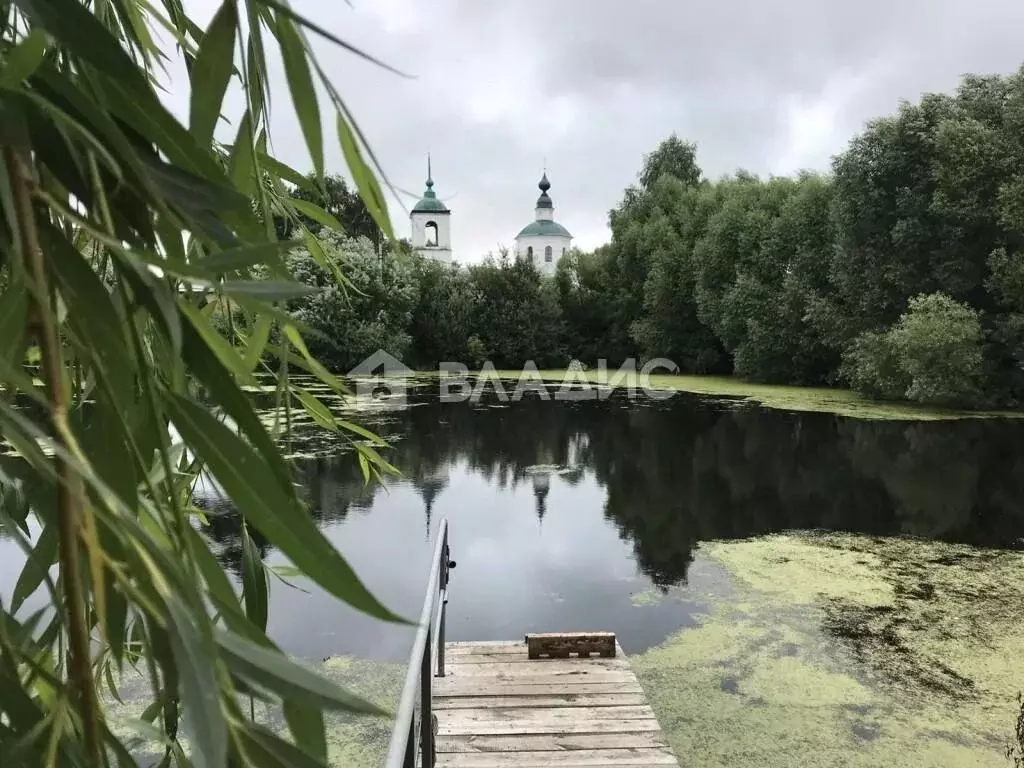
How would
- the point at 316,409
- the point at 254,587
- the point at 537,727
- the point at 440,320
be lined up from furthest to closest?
the point at 440,320 < the point at 537,727 < the point at 316,409 < the point at 254,587

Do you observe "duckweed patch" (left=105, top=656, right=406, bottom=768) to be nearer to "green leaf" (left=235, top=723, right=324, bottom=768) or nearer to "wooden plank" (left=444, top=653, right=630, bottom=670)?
"wooden plank" (left=444, top=653, right=630, bottom=670)

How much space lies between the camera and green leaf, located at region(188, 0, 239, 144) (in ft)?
1.09

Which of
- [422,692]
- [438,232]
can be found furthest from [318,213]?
[438,232]

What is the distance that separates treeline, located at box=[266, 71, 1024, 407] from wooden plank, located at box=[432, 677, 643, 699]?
4.59 m

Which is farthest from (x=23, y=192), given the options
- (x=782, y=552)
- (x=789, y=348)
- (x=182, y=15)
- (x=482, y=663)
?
(x=789, y=348)

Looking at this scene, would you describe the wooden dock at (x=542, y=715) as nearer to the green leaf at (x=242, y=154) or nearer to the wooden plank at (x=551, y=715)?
the wooden plank at (x=551, y=715)

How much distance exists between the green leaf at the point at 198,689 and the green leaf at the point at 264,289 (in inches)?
3.9

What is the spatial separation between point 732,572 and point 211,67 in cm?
446

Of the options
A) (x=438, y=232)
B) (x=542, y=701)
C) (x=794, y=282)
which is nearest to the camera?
(x=542, y=701)

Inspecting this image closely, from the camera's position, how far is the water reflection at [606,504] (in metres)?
3.92

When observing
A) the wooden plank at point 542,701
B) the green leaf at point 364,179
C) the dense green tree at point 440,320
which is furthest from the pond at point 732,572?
the dense green tree at point 440,320

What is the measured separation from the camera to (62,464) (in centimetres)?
24

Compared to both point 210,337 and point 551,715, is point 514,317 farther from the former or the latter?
point 210,337

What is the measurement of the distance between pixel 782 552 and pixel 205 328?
4.87 metres
